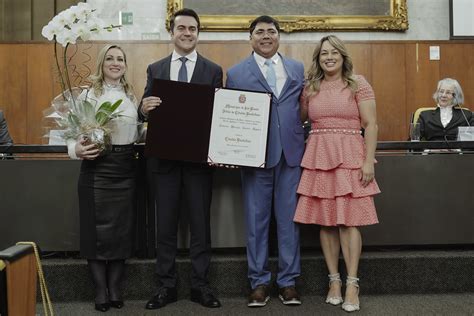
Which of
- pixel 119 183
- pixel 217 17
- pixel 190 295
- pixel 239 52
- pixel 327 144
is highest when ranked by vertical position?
pixel 217 17

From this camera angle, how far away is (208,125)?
8.98 ft

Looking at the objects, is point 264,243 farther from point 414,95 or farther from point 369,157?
point 414,95

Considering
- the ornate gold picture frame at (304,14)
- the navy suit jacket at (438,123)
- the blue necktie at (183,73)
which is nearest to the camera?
the blue necktie at (183,73)

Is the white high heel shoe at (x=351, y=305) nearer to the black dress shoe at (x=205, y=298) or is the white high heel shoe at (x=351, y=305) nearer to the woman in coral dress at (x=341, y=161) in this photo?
the woman in coral dress at (x=341, y=161)

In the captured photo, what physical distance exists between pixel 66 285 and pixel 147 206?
63 cm

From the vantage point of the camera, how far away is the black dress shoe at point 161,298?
8.96 feet

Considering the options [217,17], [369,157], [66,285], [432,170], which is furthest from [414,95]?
[66,285]

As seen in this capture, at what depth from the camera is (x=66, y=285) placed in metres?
2.96

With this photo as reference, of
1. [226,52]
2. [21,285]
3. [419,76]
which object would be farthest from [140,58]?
[21,285]

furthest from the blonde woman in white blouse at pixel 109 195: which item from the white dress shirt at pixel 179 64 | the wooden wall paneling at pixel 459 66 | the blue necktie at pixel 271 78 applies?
the wooden wall paneling at pixel 459 66

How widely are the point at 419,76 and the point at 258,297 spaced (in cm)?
425

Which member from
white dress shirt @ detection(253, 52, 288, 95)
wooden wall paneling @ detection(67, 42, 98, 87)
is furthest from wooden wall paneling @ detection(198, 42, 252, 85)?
white dress shirt @ detection(253, 52, 288, 95)

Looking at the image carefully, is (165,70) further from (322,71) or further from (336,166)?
(336,166)

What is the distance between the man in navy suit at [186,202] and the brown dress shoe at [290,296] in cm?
35
